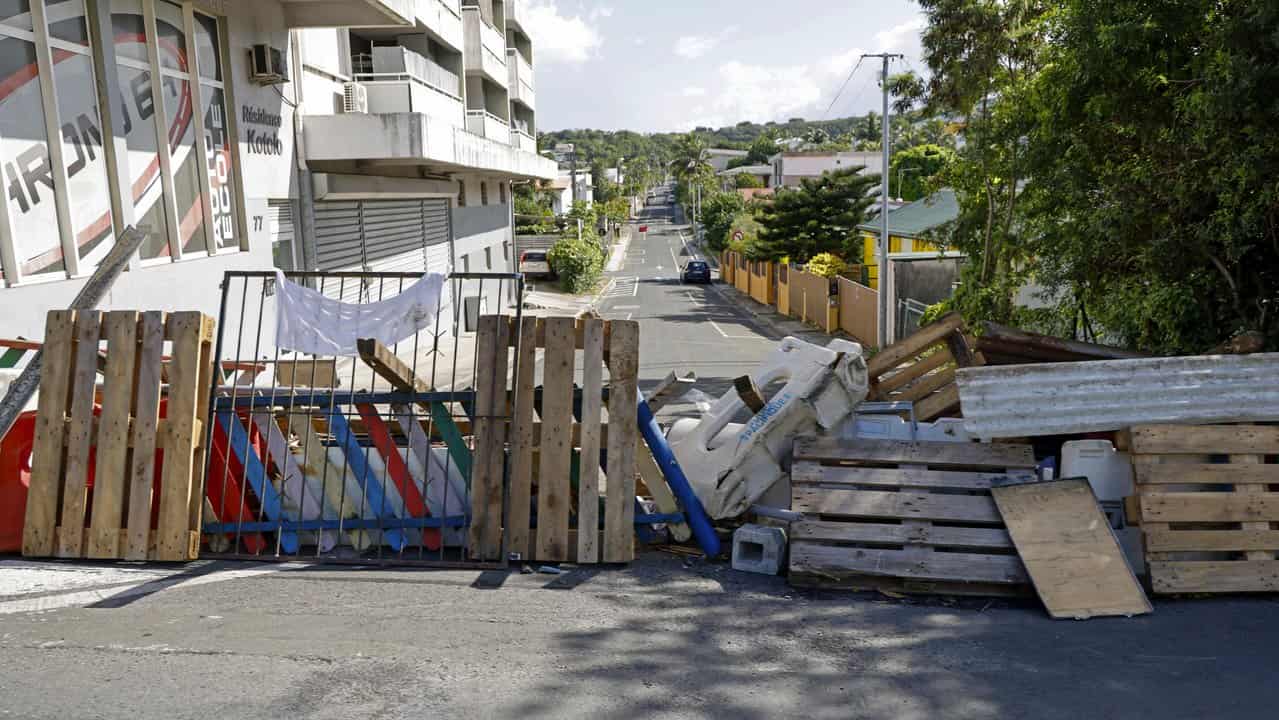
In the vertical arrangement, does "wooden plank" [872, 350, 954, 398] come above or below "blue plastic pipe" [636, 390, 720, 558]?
above

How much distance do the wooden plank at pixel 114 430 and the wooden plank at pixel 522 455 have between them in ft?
8.98

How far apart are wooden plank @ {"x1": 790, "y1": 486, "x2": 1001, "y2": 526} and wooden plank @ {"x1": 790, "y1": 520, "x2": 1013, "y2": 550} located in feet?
0.25

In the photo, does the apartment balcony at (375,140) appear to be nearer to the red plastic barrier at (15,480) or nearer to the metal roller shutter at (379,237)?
the metal roller shutter at (379,237)

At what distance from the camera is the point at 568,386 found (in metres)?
7.14

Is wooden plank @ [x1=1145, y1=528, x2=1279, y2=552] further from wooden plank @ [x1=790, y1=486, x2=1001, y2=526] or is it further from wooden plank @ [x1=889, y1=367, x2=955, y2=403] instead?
wooden plank @ [x1=889, y1=367, x2=955, y2=403]

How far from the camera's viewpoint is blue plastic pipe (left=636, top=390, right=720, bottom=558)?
723cm

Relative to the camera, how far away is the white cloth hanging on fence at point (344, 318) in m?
7.28

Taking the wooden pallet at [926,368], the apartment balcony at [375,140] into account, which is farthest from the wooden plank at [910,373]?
the apartment balcony at [375,140]

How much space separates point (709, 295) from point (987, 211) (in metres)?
31.9

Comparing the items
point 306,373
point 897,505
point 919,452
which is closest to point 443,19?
point 306,373

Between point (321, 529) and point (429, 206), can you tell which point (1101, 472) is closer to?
point (321, 529)

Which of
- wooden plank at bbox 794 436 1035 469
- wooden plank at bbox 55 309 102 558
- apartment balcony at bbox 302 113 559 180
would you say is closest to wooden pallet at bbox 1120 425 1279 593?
wooden plank at bbox 794 436 1035 469

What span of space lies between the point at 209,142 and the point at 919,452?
31.8 feet

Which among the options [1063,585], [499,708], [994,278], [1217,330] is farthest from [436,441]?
[994,278]
